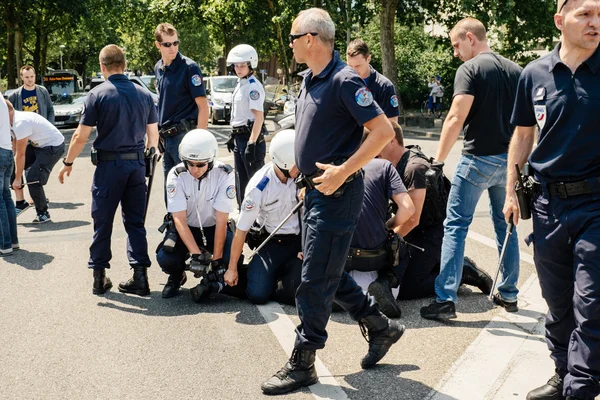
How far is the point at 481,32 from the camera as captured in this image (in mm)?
5379

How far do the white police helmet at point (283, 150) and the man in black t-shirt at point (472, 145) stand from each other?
104cm

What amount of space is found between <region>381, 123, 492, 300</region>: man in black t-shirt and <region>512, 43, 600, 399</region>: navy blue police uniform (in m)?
1.78

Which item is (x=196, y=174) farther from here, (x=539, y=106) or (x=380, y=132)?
(x=539, y=106)

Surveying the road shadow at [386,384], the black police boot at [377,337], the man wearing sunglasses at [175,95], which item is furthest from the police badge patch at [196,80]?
the road shadow at [386,384]

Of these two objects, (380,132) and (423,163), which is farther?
(423,163)

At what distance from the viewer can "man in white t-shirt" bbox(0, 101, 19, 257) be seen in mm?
7461

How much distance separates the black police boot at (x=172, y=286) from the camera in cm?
597

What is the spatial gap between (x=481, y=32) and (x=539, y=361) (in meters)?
2.30

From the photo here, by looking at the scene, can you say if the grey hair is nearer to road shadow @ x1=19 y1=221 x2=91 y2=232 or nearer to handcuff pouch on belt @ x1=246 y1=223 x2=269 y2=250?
handcuff pouch on belt @ x1=246 y1=223 x2=269 y2=250

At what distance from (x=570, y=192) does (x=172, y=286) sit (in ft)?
11.1

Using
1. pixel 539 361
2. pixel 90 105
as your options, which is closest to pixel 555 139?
pixel 539 361

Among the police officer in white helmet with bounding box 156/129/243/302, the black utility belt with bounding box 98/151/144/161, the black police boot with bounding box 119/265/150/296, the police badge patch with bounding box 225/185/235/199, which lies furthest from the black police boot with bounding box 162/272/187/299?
the black utility belt with bounding box 98/151/144/161

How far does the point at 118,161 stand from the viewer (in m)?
6.06

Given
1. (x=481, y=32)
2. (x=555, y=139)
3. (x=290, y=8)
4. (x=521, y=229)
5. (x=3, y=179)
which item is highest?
(x=290, y=8)
